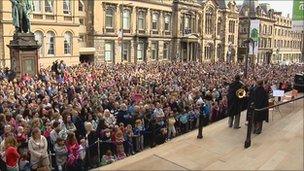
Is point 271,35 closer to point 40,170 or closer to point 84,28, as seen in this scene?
point 84,28

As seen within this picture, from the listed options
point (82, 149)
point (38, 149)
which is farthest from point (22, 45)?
point (38, 149)

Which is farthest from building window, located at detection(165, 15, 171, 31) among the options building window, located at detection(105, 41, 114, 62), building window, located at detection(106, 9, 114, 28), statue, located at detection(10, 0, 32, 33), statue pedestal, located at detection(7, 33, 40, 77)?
statue pedestal, located at detection(7, 33, 40, 77)

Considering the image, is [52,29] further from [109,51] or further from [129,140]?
[129,140]

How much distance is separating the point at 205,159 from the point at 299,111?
4.48 meters

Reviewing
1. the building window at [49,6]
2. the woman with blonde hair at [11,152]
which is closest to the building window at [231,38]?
the building window at [49,6]

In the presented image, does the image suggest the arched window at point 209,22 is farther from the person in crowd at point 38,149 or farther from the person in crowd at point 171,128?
the person in crowd at point 38,149

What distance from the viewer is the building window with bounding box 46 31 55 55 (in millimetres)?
33656

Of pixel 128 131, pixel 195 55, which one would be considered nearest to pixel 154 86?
pixel 128 131

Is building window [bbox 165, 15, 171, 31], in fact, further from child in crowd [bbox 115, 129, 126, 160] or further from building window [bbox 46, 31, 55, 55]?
child in crowd [bbox 115, 129, 126, 160]

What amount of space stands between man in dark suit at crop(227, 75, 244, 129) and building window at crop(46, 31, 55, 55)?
83.4 feet

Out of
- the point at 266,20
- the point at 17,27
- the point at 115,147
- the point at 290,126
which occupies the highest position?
the point at 266,20

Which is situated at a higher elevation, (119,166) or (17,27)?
(17,27)

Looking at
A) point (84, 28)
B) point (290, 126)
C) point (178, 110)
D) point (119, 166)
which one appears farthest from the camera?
point (84, 28)

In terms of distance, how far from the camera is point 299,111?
37.2ft
